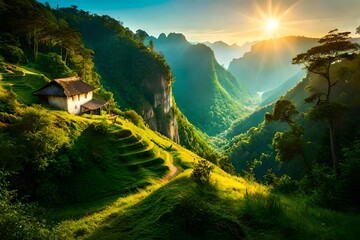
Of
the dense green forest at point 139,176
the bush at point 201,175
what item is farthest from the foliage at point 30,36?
the bush at point 201,175

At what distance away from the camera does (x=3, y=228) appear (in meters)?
8.98

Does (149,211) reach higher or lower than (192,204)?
lower

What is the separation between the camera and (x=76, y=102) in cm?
4153

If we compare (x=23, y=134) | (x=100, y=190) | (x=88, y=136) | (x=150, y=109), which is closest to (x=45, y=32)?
(x=88, y=136)

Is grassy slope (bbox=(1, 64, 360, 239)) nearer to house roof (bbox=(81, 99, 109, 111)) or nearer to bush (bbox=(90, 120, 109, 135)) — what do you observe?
bush (bbox=(90, 120, 109, 135))

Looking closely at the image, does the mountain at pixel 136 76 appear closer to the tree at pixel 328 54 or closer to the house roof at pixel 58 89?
the house roof at pixel 58 89

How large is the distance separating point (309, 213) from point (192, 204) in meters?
4.86

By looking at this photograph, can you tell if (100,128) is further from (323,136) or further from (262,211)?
(323,136)

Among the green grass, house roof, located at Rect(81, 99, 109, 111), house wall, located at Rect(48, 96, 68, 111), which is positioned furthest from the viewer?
house roof, located at Rect(81, 99, 109, 111)

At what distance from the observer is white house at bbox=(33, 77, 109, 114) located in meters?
38.3

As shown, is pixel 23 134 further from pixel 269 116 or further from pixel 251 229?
pixel 269 116

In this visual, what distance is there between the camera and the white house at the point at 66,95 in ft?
126

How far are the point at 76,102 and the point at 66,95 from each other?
3848 mm

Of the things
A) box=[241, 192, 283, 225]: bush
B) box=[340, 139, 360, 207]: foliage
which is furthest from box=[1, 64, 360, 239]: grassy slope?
box=[340, 139, 360, 207]: foliage
